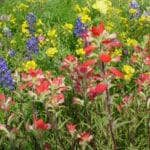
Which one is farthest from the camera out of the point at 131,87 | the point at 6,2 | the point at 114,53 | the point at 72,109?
the point at 6,2

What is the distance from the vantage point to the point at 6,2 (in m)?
7.16

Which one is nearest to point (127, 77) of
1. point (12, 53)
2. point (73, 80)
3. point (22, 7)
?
point (73, 80)

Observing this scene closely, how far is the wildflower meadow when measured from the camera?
2.85 metres

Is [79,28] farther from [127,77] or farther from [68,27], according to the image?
[127,77]

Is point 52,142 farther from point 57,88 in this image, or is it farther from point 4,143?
point 57,88

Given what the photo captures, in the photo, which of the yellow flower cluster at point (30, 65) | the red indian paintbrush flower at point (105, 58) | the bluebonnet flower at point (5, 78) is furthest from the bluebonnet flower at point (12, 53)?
the red indian paintbrush flower at point (105, 58)

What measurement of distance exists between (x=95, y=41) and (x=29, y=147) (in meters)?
1.11

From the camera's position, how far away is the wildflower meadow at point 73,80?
9.34 feet

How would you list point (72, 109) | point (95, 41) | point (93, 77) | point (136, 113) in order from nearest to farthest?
point (95, 41), point (93, 77), point (136, 113), point (72, 109)

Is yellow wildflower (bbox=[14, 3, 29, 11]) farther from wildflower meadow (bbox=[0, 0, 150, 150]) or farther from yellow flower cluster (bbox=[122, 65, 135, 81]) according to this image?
yellow flower cluster (bbox=[122, 65, 135, 81])

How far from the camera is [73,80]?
133 inches

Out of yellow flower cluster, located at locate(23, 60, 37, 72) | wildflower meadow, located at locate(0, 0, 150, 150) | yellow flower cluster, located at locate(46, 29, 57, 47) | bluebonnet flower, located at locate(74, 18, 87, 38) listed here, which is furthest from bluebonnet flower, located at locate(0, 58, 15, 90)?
bluebonnet flower, located at locate(74, 18, 87, 38)

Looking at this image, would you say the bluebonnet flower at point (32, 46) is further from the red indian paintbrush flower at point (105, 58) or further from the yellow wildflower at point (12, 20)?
the red indian paintbrush flower at point (105, 58)

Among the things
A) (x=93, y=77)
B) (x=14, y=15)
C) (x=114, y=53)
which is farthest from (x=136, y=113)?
(x=14, y=15)
